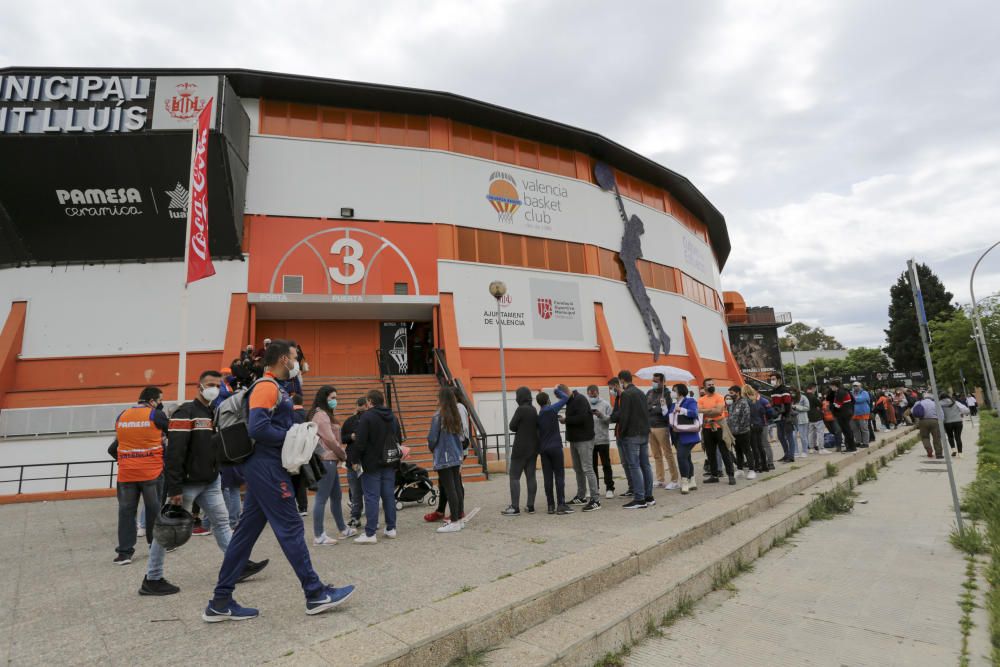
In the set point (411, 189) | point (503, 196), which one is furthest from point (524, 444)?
point (503, 196)

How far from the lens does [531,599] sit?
10.5ft

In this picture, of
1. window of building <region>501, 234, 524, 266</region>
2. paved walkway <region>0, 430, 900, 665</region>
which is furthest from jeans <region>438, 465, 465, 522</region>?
window of building <region>501, 234, 524, 266</region>

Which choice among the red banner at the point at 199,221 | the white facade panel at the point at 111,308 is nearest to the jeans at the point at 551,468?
the red banner at the point at 199,221

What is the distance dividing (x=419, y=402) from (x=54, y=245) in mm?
10806

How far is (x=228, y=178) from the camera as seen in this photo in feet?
44.1

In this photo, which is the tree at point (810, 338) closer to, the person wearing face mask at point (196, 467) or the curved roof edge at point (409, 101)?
the curved roof edge at point (409, 101)

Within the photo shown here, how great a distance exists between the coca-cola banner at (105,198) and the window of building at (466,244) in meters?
6.53

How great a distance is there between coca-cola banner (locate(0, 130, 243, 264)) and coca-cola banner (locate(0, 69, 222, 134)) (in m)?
0.29

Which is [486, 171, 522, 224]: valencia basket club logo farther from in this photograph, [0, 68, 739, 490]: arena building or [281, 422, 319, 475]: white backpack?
[281, 422, 319, 475]: white backpack

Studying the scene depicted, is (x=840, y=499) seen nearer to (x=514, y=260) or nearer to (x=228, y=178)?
(x=514, y=260)

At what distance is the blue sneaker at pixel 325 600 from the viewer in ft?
10.5

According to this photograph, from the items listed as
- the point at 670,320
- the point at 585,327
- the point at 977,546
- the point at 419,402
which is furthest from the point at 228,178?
the point at 670,320

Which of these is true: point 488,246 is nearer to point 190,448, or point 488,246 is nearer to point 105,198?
point 105,198

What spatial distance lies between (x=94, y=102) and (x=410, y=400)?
1122cm
